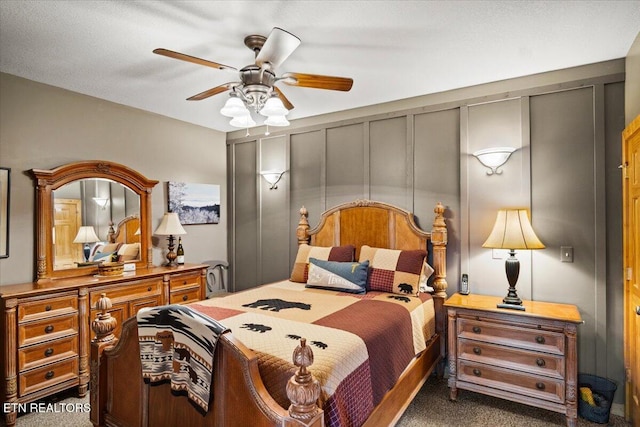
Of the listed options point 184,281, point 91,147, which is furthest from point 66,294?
point 91,147

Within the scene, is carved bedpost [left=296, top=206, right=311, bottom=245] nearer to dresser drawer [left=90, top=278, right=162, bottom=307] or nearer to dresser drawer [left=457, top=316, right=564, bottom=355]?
dresser drawer [left=90, top=278, right=162, bottom=307]

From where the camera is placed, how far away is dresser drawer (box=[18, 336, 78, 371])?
2621 millimetres

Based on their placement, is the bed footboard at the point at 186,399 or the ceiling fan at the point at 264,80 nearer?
the bed footboard at the point at 186,399

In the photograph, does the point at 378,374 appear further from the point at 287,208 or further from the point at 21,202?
the point at 21,202

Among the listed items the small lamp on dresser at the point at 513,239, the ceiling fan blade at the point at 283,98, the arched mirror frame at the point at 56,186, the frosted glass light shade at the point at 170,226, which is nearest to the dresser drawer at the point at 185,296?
the arched mirror frame at the point at 56,186

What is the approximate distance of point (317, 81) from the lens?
2.30m

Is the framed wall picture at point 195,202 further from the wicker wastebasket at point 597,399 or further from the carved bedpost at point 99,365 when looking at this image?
the wicker wastebasket at point 597,399

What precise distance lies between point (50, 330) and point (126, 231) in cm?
123

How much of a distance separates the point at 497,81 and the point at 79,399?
4474 mm

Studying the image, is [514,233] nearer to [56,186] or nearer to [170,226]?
[170,226]

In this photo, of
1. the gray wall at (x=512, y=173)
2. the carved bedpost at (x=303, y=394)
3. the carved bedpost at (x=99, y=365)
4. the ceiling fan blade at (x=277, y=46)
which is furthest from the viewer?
the gray wall at (x=512, y=173)

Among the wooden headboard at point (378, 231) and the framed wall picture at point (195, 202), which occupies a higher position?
the framed wall picture at point (195, 202)

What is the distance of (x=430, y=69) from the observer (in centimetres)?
288

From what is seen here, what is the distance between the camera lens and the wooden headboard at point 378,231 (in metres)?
3.26
